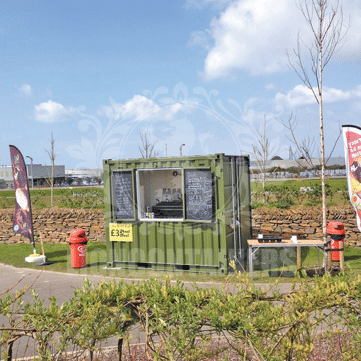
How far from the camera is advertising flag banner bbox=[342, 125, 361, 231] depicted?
7469 mm

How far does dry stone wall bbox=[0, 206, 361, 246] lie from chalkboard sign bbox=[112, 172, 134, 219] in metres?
2.43

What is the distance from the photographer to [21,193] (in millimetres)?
10023

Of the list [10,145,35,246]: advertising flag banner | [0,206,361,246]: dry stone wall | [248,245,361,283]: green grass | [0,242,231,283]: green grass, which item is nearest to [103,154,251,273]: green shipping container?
[0,242,231,283]: green grass

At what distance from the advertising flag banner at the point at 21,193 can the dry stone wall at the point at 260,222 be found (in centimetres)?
60

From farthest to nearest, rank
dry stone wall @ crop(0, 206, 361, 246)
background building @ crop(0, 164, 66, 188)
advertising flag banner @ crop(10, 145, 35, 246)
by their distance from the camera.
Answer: background building @ crop(0, 164, 66, 188) < dry stone wall @ crop(0, 206, 361, 246) < advertising flag banner @ crop(10, 145, 35, 246)

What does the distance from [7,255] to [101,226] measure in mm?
3351

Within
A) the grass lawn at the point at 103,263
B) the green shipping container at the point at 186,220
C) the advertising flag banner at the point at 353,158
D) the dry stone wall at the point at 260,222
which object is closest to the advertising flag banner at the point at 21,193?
the dry stone wall at the point at 260,222

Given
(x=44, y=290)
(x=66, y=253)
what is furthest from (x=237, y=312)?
(x=66, y=253)

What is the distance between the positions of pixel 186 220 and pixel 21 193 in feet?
15.4

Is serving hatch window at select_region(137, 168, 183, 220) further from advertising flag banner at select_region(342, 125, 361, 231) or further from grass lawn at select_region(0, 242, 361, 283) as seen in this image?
advertising flag banner at select_region(342, 125, 361, 231)

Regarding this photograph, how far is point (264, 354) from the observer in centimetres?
277

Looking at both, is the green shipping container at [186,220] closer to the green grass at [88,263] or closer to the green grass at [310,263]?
the green grass at [88,263]

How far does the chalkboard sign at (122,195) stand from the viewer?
9359 mm

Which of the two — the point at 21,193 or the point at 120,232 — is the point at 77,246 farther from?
the point at 21,193
